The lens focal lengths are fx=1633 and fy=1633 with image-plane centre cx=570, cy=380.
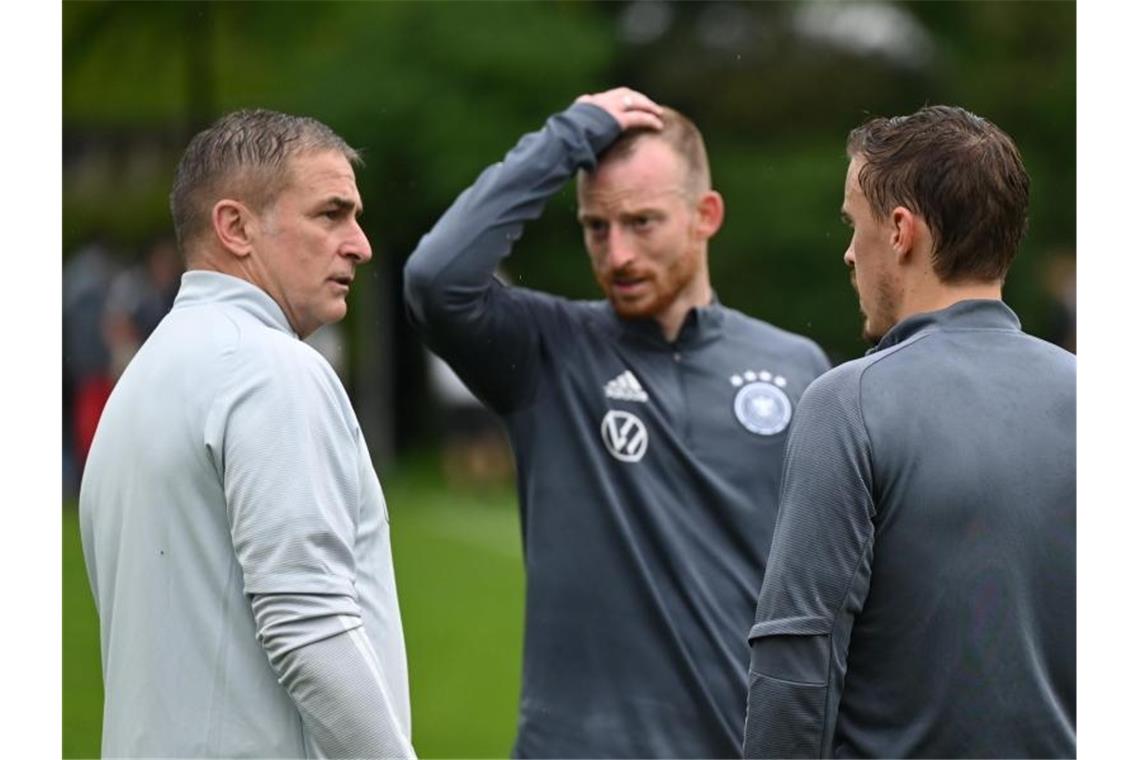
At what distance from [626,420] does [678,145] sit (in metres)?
0.81

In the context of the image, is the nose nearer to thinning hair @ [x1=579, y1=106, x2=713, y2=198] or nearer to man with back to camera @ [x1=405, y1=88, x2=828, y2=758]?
man with back to camera @ [x1=405, y1=88, x2=828, y2=758]

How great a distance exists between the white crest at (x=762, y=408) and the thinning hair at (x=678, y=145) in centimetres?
59

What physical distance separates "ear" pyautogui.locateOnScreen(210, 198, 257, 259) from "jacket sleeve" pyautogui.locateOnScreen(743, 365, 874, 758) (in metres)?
1.17

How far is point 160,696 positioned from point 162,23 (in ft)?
39.7

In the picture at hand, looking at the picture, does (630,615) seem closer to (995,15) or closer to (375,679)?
(375,679)

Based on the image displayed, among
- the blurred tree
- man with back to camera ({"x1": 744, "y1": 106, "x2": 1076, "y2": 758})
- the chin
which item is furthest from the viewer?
the blurred tree

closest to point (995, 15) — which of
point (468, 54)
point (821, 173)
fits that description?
point (821, 173)

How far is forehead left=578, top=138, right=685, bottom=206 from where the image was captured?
442cm

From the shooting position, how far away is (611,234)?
4414mm

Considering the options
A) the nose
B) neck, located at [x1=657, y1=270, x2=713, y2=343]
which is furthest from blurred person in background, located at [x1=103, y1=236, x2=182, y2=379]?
the nose

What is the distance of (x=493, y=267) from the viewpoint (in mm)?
4312

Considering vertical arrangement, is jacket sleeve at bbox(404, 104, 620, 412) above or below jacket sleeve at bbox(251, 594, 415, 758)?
above

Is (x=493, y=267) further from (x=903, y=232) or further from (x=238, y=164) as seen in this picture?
(x=903, y=232)

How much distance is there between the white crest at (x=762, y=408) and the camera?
4.30 metres
